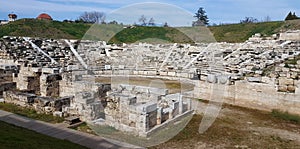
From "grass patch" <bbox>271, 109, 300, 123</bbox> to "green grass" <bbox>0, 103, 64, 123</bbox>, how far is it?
28.5 feet

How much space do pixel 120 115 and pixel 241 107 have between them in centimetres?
625

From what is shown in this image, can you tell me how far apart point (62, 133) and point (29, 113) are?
9.77 ft

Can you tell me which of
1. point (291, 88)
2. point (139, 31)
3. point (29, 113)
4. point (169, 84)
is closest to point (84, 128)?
point (29, 113)

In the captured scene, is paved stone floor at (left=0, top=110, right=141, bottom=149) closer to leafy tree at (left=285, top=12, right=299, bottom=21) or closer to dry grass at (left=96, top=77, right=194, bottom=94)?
dry grass at (left=96, top=77, right=194, bottom=94)

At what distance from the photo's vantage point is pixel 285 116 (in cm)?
1180

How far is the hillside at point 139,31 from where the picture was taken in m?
36.8

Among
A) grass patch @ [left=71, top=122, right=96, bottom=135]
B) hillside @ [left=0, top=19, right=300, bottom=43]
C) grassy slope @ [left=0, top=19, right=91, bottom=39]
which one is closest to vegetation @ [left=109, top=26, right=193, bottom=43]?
→ hillside @ [left=0, top=19, right=300, bottom=43]

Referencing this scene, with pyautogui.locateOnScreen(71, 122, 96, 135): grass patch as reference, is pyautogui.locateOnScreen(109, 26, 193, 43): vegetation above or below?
above

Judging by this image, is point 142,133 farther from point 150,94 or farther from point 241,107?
point 241,107

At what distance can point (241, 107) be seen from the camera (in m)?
13.3

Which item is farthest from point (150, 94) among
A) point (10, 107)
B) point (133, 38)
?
point (133, 38)

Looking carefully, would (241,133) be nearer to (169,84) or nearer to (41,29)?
(169,84)

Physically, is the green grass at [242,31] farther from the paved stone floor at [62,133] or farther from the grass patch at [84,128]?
the paved stone floor at [62,133]

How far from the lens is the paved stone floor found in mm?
8156
